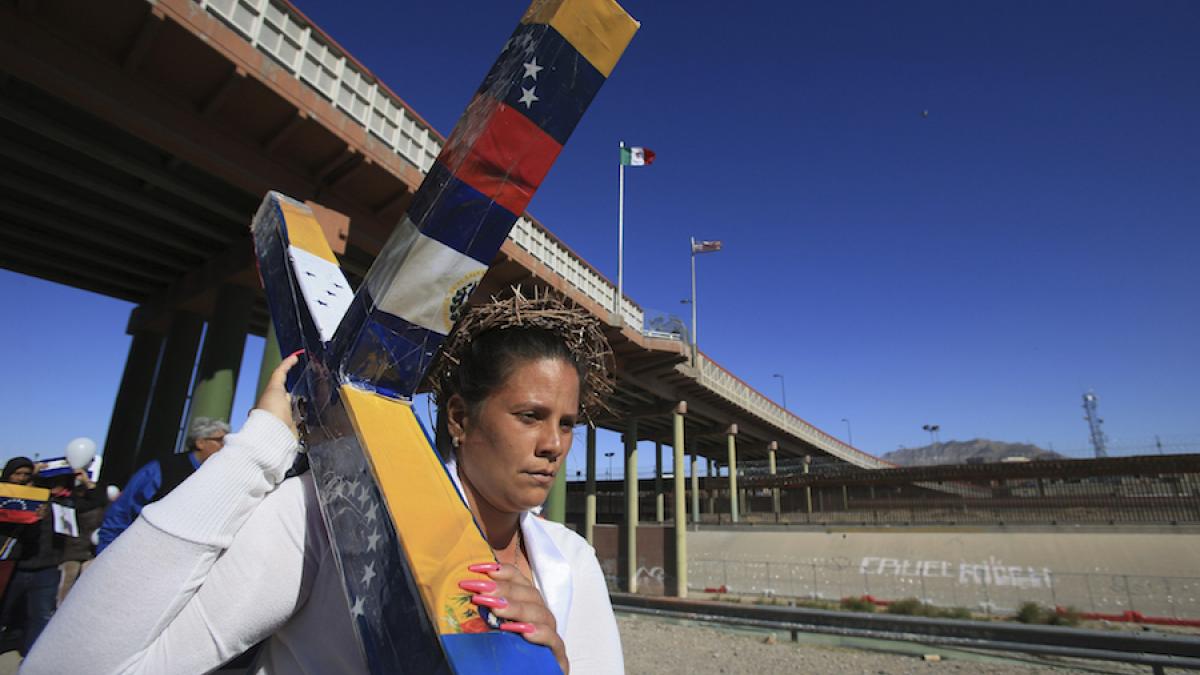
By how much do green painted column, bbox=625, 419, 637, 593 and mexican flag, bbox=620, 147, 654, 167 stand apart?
37.1ft

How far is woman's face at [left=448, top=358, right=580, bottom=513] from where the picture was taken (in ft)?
4.45

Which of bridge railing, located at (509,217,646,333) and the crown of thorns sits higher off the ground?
bridge railing, located at (509,217,646,333)

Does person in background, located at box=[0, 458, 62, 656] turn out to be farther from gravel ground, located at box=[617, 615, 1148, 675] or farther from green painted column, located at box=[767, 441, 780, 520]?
green painted column, located at box=[767, 441, 780, 520]

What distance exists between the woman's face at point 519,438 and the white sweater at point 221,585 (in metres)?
0.38

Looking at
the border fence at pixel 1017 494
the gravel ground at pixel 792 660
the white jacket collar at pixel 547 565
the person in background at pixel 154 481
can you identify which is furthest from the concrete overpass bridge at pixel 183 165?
the border fence at pixel 1017 494

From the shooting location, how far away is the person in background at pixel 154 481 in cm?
407

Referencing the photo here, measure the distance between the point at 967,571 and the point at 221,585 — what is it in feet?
85.1

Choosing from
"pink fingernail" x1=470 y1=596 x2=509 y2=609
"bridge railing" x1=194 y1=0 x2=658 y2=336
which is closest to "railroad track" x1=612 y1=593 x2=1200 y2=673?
"bridge railing" x1=194 y1=0 x2=658 y2=336

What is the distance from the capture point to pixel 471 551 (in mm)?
929

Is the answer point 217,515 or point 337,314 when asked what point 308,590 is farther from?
point 337,314

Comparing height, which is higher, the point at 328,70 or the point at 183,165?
the point at 328,70

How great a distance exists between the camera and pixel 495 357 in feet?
4.73

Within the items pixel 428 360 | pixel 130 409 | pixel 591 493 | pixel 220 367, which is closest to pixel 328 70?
pixel 220 367

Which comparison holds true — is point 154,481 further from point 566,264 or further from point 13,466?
point 566,264
